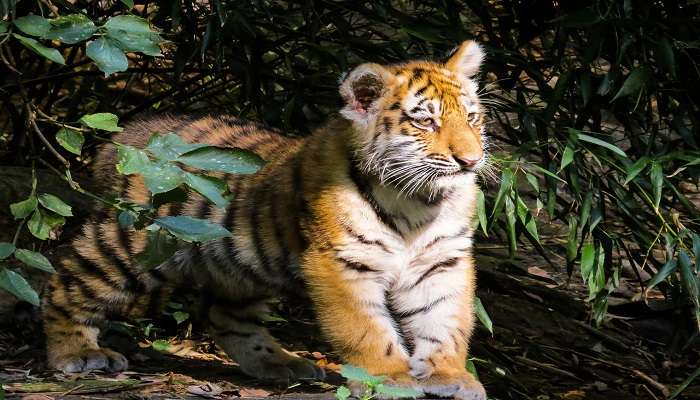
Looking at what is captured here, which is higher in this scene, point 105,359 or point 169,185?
point 169,185

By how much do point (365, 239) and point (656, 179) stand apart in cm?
112

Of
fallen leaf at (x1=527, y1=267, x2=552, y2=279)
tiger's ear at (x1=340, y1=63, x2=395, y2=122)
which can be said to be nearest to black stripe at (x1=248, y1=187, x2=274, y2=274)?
tiger's ear at (x1=340, y1=63, x2=395, y2=122)

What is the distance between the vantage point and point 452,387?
356 cm

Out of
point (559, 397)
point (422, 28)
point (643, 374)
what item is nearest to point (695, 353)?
point (643, 374)

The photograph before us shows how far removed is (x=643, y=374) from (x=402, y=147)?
2.21m

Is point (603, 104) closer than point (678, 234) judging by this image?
No

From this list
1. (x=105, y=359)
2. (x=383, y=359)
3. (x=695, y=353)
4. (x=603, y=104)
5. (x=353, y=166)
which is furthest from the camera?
(x=695, y=353)

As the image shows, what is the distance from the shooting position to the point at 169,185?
9.48ft

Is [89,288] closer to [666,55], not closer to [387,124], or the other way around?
[387,124]

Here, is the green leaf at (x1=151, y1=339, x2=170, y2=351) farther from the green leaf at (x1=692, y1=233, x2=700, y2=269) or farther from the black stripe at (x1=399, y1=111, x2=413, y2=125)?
the green leaf at (x1=692, y1=233, x2=700, y2=269)

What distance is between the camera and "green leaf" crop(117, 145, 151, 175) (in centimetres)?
293

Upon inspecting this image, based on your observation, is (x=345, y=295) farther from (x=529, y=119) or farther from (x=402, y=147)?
(x=529, y=119)

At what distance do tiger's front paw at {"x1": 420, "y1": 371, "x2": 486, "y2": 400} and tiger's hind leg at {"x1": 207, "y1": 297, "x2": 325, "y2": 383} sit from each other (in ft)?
2.73

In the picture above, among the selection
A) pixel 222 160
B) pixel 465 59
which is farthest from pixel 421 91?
pixel 222 160
